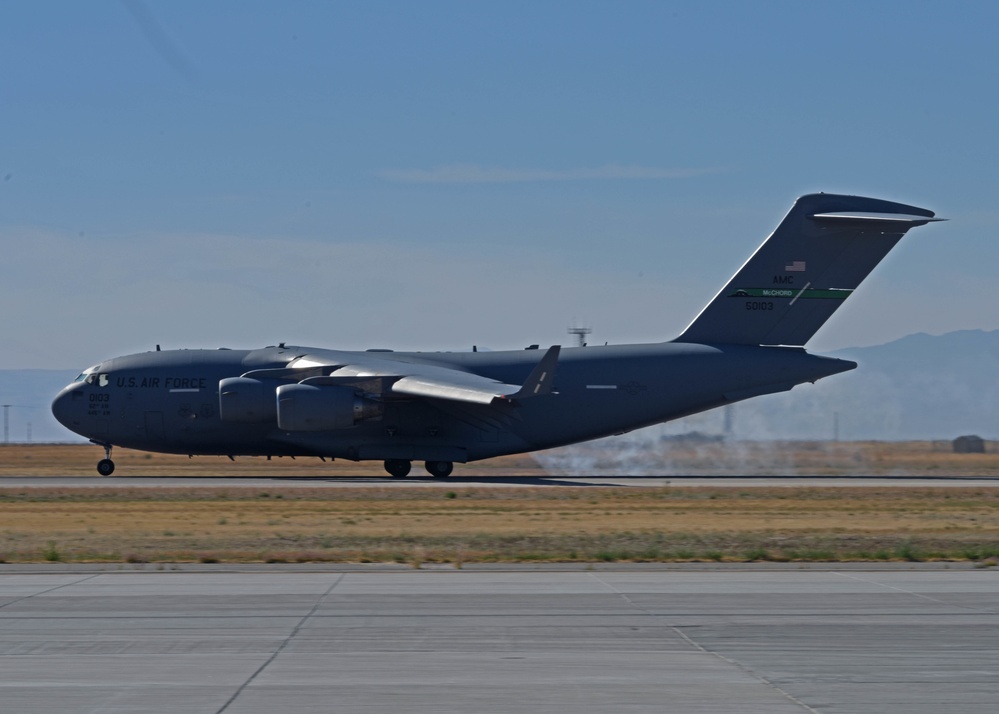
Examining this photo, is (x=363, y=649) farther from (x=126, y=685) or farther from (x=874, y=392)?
(x=874, y=392)

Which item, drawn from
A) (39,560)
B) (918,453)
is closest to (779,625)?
(39,560)

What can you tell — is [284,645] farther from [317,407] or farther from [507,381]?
[507,381]

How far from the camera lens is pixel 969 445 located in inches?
2517

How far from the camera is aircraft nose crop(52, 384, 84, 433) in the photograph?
3847 centimetres

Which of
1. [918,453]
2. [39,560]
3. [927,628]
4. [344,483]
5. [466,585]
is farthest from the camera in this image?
[918,453]

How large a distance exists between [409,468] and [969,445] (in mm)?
37233

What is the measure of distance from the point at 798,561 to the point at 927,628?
20.9 feet

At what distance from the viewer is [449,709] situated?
27.3ft

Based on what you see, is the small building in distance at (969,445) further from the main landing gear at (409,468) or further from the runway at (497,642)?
the runway at (497,642)

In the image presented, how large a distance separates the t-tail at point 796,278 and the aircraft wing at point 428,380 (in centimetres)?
667

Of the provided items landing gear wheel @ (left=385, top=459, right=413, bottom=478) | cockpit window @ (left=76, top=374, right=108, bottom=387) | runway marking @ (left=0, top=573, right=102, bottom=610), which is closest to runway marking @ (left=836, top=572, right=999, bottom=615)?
runway marking @ (left=0, top=573, right=102, bottom=610)

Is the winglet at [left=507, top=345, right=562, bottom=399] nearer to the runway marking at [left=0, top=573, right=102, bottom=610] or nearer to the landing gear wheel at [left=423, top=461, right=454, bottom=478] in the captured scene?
the landing gear wheel at [left=423, top=461, right=454, bottom=478]

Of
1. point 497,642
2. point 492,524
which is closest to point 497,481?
point 492,524

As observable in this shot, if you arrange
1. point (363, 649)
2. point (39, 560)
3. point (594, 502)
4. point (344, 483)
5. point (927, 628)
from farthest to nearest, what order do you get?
point (344, 483) → point (594, 502) → point (39, 560) → point (927, 628) → point (363, 649)
